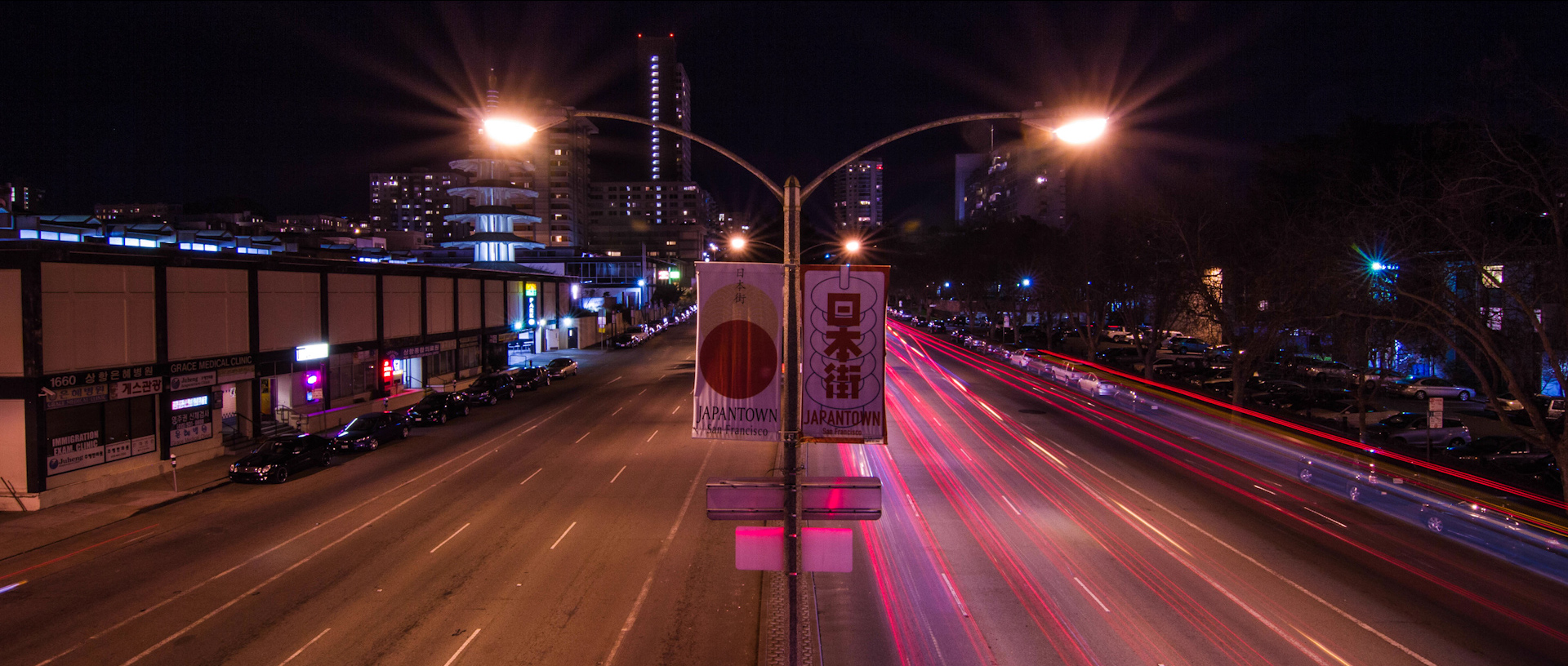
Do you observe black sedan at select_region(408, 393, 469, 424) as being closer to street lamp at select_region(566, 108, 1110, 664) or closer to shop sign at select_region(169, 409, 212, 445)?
shop sign at select_region(169, 409, 212, 445)

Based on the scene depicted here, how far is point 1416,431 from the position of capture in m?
27.1

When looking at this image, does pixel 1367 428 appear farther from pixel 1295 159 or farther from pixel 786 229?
pixel 786 229

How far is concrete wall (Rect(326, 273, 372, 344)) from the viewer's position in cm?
3180

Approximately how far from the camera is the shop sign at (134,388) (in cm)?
2108

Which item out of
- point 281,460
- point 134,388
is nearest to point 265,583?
point 281,460

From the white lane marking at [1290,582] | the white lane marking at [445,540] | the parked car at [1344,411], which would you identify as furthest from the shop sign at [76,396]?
the parked car at [1344,411]

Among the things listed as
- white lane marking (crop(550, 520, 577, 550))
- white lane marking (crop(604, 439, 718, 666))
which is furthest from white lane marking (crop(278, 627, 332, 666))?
white lane marking (crop(550, 520, 577, 550))

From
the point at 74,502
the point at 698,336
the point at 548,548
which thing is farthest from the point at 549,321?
the point at 698,336

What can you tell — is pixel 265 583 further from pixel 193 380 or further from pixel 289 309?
pixel 289 309

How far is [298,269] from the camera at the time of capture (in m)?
29.5

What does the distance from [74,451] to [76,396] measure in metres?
Answer: 1.53

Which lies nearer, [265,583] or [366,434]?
[265,583]

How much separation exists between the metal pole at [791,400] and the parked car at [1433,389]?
43085 millimetres

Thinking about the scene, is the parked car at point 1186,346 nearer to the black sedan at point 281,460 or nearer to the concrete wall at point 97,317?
the black sedan at point 281,460
